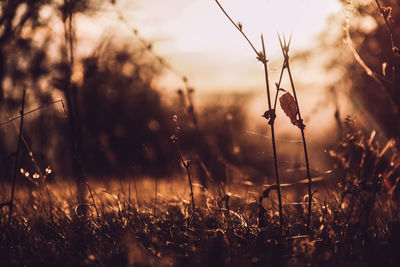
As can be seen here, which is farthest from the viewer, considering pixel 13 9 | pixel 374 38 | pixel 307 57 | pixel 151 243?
pixel 307 57

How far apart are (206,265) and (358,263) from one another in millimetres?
657

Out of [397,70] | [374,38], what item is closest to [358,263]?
[397,70]

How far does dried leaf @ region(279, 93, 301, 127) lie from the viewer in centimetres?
192

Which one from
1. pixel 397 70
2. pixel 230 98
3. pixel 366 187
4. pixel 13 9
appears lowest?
pixel 366 187

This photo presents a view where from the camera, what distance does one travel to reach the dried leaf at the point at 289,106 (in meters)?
1.92

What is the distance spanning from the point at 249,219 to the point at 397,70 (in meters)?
1.30

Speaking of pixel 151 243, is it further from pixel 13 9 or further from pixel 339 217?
pixel 13 9

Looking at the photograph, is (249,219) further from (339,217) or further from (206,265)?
(206,265)

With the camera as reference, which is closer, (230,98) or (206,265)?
(206,265)

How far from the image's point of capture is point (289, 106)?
193 centimetres

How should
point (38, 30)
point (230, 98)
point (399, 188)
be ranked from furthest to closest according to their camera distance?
point (230, 98), point (38, 30), point (399, 188)

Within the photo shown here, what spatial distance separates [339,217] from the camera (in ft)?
7.13

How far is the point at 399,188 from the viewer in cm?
232

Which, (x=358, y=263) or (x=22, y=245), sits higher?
(x=22, y=245)
